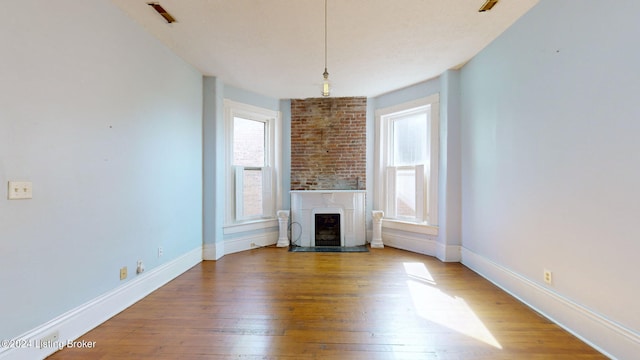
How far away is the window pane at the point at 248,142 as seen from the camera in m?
4.29

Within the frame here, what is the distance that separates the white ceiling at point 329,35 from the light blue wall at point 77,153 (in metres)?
0.50

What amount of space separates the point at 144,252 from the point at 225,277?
917 mm

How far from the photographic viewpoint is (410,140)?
168 inches

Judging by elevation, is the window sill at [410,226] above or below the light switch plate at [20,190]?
below

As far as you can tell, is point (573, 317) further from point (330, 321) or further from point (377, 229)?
point (377, 229)

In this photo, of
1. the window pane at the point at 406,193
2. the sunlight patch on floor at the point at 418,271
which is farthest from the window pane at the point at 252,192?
the sunlight patch on floor at the point at 418,271

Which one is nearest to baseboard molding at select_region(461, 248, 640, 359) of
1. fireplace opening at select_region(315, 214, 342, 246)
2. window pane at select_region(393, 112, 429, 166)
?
window pane at select_region(393, 112, 429, 166)

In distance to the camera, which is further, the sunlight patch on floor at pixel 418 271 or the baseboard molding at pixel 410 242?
the baseboard molding at pixel 410 242

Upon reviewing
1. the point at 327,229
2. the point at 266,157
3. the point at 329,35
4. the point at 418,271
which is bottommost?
the point at 418,271

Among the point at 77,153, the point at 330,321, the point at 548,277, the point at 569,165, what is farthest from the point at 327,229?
the point at 77,153

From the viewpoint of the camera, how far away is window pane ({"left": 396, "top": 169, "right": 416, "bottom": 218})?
4.21 m

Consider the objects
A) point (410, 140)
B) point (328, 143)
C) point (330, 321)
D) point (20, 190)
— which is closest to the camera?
point (20, 190)

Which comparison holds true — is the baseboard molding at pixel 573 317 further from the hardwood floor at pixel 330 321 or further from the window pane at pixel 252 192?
the window pane at pixel 252 192

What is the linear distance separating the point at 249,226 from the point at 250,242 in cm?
28
